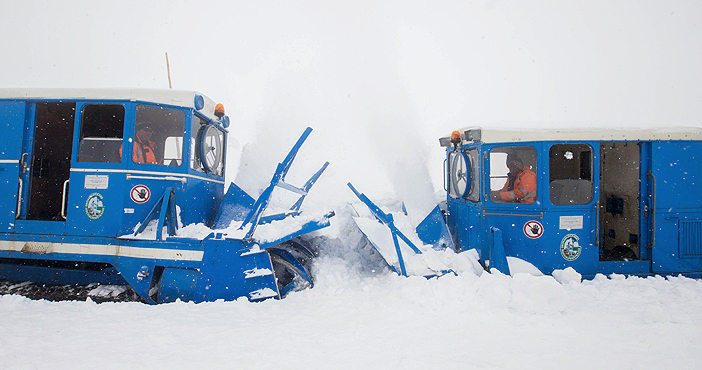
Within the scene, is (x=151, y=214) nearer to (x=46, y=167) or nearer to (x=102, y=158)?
(x=102, y=158)

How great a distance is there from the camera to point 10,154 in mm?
4242

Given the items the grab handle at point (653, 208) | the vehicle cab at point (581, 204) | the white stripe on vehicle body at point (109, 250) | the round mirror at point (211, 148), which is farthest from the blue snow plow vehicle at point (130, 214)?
the grab handle at point (653, 208)

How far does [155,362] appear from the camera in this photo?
2.65 metres

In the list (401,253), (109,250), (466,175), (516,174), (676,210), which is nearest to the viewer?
(109,250)

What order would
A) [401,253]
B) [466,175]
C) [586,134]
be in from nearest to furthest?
[401,253], [586,134], [466,175]

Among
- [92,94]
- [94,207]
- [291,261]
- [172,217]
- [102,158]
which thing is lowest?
[291,261]

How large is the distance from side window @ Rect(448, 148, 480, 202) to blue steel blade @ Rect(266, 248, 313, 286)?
2.72 metres

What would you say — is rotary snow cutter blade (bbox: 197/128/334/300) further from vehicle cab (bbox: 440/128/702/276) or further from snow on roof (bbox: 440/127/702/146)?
snow on roof (bbox: 440/127/702/146)

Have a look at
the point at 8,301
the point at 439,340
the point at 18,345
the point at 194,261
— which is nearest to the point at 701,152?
the point at 439,340

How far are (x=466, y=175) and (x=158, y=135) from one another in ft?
14.9

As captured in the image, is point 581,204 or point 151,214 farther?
point 581,204

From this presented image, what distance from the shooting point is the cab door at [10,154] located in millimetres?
4219

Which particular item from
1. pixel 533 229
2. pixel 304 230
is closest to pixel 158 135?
pixel 304 230

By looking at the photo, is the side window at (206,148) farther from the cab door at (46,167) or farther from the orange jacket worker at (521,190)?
the orange jacket worker at (521,190)
